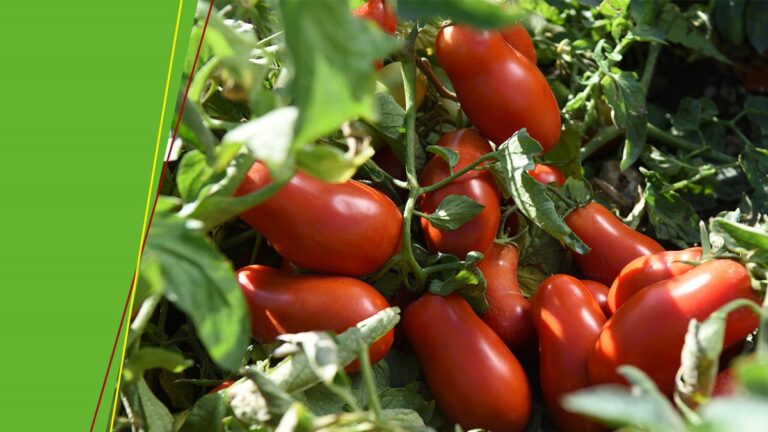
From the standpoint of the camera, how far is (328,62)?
0.39 meters

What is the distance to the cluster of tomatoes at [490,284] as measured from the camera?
728 millimetres

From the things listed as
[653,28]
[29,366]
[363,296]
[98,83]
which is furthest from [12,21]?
[653,28]

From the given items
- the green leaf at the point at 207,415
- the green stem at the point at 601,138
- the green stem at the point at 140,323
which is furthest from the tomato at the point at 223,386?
the green stem at the point at 601,138

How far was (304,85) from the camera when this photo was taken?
0.39 m

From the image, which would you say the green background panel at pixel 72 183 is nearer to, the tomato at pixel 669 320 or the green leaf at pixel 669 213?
the tomato at pixel 669 320

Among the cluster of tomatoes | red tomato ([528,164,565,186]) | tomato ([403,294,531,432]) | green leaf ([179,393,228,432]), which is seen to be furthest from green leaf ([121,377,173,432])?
red tomato ([528,164,565,186])

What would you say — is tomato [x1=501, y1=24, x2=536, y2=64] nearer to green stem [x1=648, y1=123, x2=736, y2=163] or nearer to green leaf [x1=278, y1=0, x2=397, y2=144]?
green stem [x1=648, y1=123, x2=736, y2=163]

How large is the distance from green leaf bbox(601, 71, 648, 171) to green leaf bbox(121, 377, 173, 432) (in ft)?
2.03

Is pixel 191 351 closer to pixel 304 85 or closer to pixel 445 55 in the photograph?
pixel 445 55

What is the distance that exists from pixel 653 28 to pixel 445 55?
14.5 inches

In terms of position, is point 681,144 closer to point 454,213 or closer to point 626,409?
point 454,213

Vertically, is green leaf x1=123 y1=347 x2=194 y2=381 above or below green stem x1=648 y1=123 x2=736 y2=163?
above

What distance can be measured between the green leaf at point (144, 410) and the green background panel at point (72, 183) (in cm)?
9

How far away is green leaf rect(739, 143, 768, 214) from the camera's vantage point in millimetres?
1101
